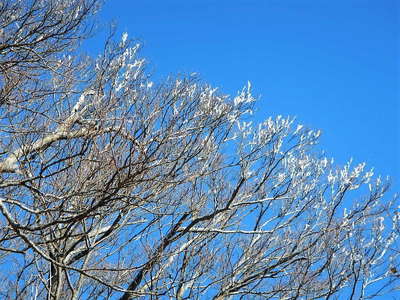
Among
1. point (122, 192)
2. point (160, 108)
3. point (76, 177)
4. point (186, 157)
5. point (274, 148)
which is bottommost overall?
point (122, 192)

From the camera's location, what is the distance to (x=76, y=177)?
450 cm

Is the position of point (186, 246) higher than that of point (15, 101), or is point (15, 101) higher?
point (15, 101)

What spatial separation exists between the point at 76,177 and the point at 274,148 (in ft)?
8.91

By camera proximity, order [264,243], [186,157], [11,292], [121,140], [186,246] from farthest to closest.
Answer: [11,292] < [264,243] < [186,246] < [186,157] < [121,140]

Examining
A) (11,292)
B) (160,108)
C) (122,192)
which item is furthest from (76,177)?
(11,292)

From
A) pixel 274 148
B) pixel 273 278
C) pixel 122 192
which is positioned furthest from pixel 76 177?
pixel 273 278

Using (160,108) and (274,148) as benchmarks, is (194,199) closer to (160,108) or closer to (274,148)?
(274,148)

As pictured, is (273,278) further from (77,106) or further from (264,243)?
(77,106)

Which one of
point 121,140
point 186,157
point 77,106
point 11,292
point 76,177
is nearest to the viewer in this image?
point 121,140

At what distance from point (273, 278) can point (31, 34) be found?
4.25 m

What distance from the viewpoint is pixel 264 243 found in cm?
702

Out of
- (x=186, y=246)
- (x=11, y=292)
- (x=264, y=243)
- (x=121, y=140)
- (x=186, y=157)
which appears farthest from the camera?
(x=11, y=292)

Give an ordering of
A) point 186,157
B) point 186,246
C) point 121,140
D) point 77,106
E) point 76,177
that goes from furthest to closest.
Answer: point 186,246, point 77,106, point 186,157, point 76,177, point 121,140

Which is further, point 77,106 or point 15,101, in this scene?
point 77,106
